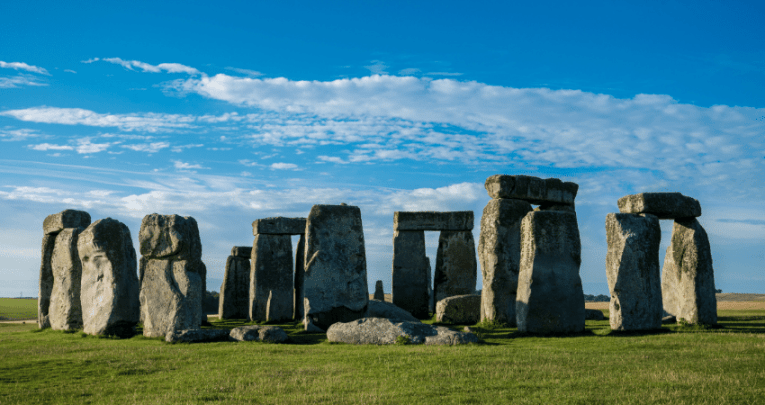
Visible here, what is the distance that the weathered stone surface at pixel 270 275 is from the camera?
19672mm

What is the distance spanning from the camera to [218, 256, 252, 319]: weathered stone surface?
22.3 m

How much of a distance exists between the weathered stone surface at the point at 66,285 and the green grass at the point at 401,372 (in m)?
3.39

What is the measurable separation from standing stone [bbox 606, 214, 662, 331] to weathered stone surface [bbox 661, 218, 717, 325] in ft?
5.18

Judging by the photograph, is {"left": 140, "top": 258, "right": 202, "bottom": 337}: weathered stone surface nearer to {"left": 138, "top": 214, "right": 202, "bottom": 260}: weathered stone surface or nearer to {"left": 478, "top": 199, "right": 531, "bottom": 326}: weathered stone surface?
{"left": 138, "top": 214, "right": 202, "bottom": 260}: weathered stone surface

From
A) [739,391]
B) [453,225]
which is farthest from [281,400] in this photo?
[453,225]

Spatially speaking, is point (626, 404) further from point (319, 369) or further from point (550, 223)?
point (550, 223)

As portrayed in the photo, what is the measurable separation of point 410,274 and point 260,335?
9.80 m

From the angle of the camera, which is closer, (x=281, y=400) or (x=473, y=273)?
(x=281, y=400)

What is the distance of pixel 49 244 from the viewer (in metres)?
17.8

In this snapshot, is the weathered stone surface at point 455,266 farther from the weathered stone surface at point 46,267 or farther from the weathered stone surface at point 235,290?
the weathered stone surface at point 46,267

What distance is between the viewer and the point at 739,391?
7.28 metres

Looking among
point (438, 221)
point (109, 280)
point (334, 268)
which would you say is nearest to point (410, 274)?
point (438, 221)

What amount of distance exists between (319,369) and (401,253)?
1278 cm

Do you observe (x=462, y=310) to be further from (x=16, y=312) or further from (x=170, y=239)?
(x=16, y=312)
